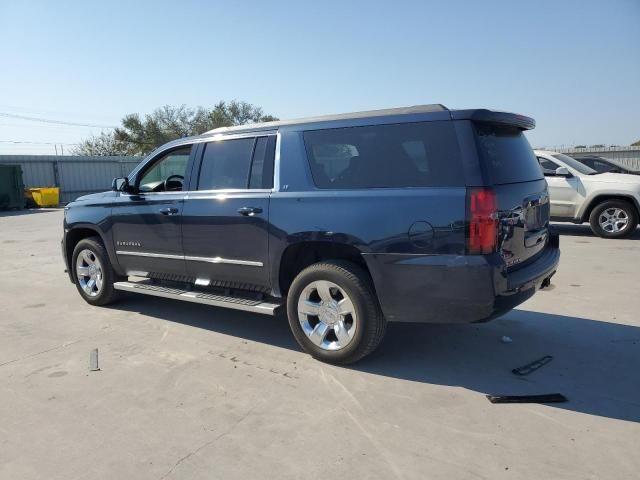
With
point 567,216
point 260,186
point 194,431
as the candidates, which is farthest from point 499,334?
point 567,216

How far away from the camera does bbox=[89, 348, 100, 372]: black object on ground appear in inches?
165

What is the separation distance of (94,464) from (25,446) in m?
0.55

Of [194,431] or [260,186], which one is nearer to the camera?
[194,431]

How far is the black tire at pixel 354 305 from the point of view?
3857 millimetres

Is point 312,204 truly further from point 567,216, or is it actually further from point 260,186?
point 567,216

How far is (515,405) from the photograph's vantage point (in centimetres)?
338

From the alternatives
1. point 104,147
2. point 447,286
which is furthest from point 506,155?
point 104,147

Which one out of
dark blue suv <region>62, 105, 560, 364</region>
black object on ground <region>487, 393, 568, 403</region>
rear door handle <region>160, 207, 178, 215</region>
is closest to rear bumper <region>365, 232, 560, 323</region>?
dark blue suv <region>62, 105, 560, 364</region>

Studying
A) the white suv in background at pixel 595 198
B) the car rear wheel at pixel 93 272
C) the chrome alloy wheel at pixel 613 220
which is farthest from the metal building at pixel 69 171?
the chrome alloy wheel at pixel 613 220

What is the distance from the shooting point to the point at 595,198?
10.1 m

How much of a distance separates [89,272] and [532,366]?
5006 millimetres

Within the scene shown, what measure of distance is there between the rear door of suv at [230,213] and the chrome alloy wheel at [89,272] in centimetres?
165

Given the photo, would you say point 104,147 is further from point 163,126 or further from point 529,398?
point 529,398

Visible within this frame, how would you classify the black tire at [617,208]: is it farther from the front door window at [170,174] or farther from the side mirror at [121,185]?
the side mirror at [121,185]
